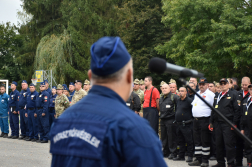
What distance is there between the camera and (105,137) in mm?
1564

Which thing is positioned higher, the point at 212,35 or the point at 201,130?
the point at 212,35

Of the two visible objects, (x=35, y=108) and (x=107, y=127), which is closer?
(x=107, y=127)

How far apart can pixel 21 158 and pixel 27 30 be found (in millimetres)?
33234

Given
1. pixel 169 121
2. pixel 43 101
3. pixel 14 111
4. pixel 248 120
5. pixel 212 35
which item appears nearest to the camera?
pixel 248 120

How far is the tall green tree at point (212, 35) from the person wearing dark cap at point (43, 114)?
38.8 ft

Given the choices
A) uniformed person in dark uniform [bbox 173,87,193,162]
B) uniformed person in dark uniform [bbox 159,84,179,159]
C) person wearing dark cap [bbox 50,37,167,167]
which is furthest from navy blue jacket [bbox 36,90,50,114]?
person wearing dark cap [bbox 50,37,167,167]

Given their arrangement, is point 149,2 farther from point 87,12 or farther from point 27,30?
point 27,30

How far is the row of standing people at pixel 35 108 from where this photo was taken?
41.0ft

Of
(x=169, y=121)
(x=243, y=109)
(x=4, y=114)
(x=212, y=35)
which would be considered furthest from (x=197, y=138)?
(x=212, y=35)

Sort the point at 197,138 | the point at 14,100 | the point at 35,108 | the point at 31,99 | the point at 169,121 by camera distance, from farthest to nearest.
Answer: the point at 14,100 → the point at 35,108 → the point at 31,99 → the point at 169,121 → the point at 197,138

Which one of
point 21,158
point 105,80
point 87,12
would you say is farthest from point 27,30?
point 105,80

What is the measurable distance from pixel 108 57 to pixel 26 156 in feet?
29.6

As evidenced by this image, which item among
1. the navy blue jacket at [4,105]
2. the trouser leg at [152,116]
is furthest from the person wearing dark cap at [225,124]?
the navy blue jacket at [4,105]

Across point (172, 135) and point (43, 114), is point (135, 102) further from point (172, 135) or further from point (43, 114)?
point (43, 114)
